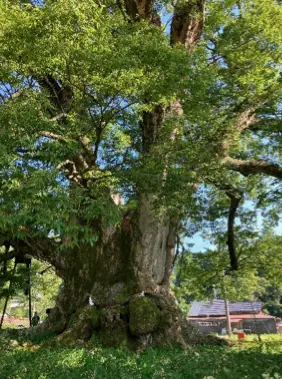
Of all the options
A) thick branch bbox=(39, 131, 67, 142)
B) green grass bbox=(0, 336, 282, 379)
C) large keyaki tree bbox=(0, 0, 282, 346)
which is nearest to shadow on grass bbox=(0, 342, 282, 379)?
green grass bbox=(0, 336, 282, 379)

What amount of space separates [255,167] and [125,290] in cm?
458

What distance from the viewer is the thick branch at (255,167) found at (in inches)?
370

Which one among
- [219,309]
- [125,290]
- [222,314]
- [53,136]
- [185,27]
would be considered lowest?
[222,314]

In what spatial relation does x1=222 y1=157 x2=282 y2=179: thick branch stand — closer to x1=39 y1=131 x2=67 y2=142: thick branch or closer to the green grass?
the green grass

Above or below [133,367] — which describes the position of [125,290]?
above

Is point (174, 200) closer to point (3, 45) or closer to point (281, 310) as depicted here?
point (3, 45)

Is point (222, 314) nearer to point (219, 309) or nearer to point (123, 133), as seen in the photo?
point (219, 309)

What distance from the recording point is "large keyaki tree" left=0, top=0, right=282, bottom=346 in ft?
15.6

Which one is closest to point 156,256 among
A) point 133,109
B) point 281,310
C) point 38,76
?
point 133,109

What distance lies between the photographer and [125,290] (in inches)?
323

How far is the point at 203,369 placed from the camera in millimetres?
4809

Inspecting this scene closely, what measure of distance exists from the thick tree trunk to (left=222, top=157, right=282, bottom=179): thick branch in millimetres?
2260

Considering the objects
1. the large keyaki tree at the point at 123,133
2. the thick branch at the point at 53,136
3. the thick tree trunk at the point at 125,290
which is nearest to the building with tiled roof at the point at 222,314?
the thick tree trunk at the point at 125,290

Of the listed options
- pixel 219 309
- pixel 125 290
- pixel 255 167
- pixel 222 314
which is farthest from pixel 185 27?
pixel 219 309
